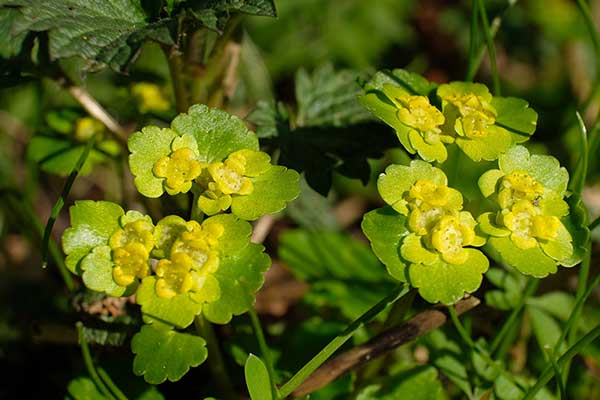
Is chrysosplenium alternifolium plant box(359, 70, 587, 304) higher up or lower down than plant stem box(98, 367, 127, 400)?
higher up

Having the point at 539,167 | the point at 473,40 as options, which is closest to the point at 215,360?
the point at 539,167

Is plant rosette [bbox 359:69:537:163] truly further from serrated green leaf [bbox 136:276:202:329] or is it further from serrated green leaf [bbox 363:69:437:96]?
serrated green leaf [bbox 136:276:202:329]

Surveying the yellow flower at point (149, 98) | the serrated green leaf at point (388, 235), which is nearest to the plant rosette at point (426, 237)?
the serrated green leaf at point (388, 235)

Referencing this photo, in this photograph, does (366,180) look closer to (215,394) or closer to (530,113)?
(530,113)

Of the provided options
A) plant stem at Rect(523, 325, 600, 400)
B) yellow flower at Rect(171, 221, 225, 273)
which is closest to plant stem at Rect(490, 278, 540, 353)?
plant stem at Rect(523, 325, 600, 400)

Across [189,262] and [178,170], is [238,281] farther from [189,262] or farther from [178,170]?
[178,170]

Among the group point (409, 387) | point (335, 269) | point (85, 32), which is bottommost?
point (335, 269)

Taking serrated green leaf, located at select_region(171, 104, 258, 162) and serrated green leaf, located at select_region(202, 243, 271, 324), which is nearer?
serrated green leaf, located at select_region(202, 243, 271, 324)
